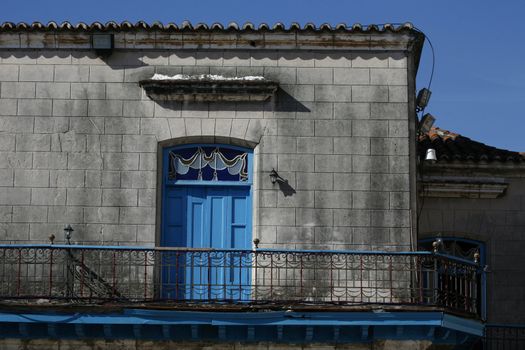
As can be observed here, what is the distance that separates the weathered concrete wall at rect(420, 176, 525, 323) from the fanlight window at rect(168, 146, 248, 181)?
405 centimetres

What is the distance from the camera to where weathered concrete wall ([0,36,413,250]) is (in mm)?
18391

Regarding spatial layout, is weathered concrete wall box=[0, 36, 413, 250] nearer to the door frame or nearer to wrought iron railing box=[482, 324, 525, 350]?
the door frame

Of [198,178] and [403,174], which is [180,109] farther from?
[403,174]

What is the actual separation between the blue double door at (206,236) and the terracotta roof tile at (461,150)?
4.20m

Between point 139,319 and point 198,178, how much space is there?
8.45 feet

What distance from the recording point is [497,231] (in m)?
21.2

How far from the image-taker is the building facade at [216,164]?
59.2 feet

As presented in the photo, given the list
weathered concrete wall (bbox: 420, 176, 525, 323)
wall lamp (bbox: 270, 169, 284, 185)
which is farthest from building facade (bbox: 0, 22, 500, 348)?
weathered concrete wall (bbox: 420, 176, 525, 323)

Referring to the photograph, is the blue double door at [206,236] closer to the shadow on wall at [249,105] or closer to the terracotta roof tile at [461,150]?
the shadow on wall at [249,105]

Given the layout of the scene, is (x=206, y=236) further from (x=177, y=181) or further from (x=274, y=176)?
(x=274, y=176)

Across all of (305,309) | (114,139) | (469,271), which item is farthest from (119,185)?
(469,271)

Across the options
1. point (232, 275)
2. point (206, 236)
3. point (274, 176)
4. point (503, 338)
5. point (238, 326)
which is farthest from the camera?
point (503, 338)

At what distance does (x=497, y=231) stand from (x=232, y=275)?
5.54m

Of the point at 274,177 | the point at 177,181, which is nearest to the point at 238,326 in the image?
the point at 274,177
